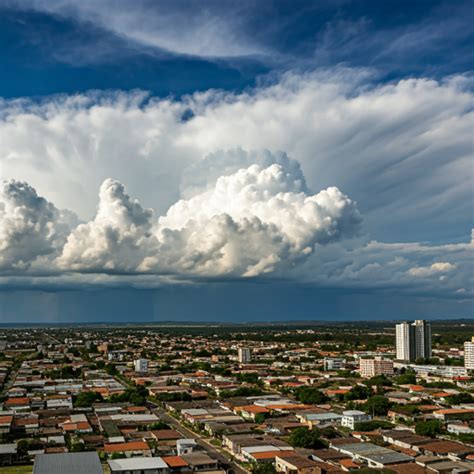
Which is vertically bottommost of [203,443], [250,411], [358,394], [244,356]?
[203,443]

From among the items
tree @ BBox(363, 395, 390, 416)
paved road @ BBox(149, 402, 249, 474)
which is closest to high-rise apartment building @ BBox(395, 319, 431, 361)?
tree @ BBox(363, 395, 390, 416)

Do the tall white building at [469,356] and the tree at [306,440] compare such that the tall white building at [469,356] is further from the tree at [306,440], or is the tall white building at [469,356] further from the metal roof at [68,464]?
the metal roof at [68,464]

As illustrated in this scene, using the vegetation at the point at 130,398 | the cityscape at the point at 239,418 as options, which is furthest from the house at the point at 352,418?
the vegetation at the point at 130,398

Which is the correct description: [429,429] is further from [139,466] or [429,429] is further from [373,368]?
[373,368]

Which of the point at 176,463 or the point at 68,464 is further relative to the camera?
the point at 176,463

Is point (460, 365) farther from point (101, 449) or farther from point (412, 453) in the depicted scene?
point (101, 449)

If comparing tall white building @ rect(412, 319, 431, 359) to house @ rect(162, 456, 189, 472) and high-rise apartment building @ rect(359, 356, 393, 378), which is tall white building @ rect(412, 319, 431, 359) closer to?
high-rise apartment building @ rect(359, 356, 393, 378)

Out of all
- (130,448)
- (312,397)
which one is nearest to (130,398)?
(312,397)
